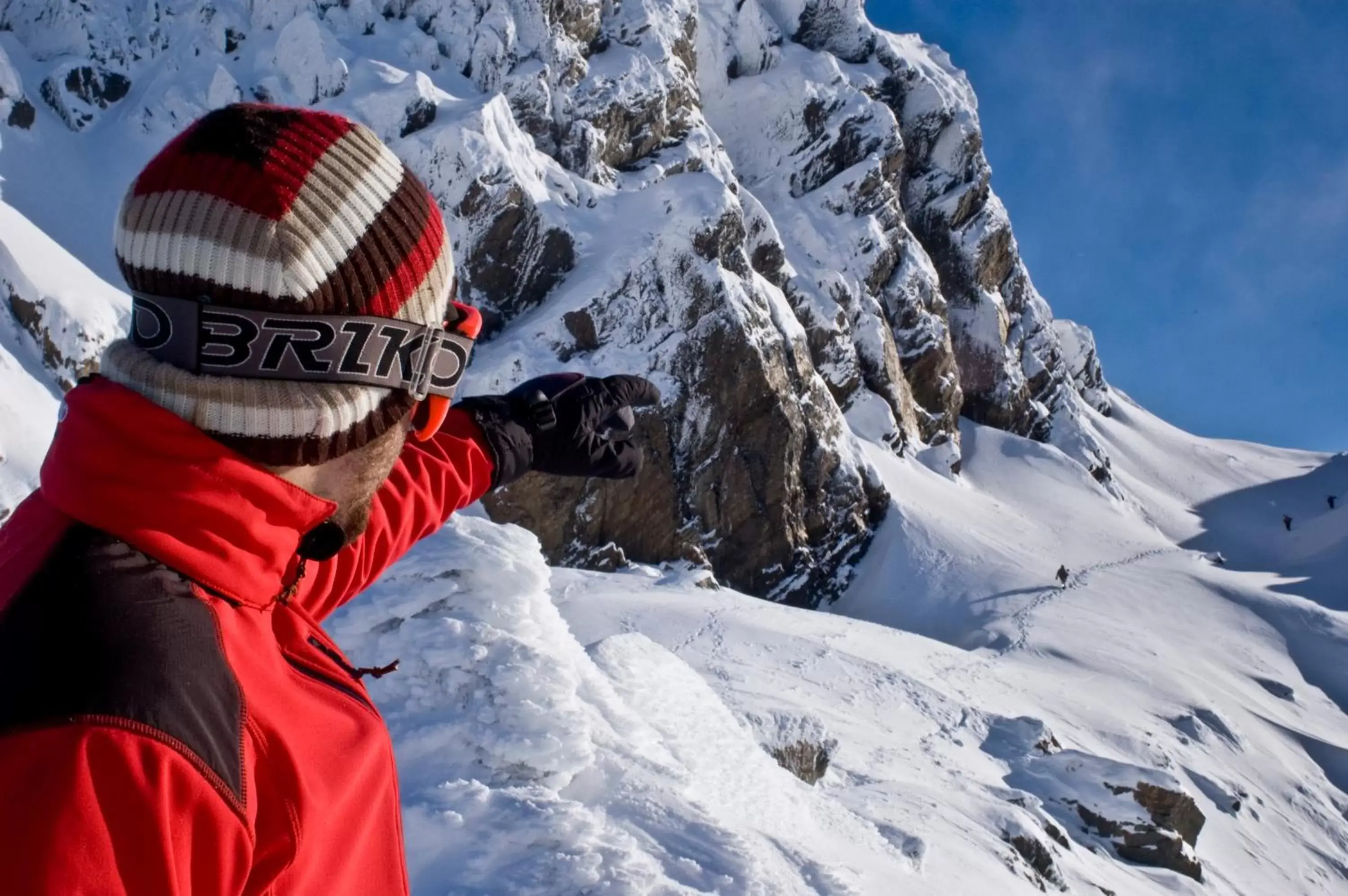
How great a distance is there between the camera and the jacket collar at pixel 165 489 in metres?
1.24

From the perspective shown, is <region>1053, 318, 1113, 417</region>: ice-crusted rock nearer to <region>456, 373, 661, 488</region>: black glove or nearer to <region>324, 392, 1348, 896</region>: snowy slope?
<region>324, 392, 1348, 896</region>: snowy slope

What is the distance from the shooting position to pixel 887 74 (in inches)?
2132

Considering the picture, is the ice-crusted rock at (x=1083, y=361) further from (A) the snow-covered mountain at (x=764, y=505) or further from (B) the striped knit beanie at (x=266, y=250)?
(B) the striped knit beanie at (x=266, y=250)

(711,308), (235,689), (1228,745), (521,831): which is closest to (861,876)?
(521,831)

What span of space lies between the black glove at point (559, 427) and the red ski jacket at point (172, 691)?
1353 mm

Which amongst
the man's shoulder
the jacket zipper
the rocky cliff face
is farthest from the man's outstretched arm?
the rocky cliff face

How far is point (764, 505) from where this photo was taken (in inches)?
1384

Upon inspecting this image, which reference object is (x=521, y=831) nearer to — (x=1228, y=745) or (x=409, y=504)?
(x=409, y=504)

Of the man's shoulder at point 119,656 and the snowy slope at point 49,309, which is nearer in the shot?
the man's shoulder at point 119,656

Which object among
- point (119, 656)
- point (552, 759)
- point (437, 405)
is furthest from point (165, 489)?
point (552, 759)

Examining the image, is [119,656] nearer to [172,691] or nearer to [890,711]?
[172,691]

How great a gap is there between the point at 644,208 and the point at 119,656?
33742mm

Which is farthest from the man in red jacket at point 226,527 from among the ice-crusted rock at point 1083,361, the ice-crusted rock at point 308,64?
the ice-crusted rock at point 1083,361

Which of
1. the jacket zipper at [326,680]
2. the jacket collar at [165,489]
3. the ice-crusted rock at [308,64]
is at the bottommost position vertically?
the jacket zipper at [326,680]
